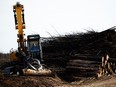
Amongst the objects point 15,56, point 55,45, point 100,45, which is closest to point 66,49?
point 55,45

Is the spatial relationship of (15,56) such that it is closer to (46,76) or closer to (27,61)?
(27,61)

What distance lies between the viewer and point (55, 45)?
19.2 meters

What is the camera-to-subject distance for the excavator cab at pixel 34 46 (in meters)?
15.4

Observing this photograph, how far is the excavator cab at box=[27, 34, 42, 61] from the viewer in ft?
50.6

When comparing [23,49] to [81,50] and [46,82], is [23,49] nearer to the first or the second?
[46,82]

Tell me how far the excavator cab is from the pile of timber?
167cm

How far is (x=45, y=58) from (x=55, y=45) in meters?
1.20

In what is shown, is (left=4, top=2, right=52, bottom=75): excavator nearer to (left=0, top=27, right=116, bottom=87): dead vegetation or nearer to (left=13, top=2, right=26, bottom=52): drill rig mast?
(left=13, top=2, right=26, bottom=52): drill rig mast

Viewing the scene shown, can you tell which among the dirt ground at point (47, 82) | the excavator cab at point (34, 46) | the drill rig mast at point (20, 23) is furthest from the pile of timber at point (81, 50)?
the drill rig mast at point (20, 23)

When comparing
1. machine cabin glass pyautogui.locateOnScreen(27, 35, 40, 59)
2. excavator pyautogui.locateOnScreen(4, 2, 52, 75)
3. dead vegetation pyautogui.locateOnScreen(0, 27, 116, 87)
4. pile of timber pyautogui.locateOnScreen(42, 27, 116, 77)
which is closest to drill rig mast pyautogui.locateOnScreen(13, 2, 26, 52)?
excavator pyautogui.locateOnScreen(4, 2, 52, 75)

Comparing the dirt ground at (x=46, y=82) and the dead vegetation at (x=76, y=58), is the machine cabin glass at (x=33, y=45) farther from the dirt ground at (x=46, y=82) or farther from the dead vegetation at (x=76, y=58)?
the dirt ground at (x=46, y=82)

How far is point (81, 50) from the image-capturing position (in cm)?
1788

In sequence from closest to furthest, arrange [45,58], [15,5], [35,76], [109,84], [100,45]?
[109,84] < [35,76] < [15,5] < [100,45] < [45,58]

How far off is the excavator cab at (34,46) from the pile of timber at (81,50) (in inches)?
65.7
